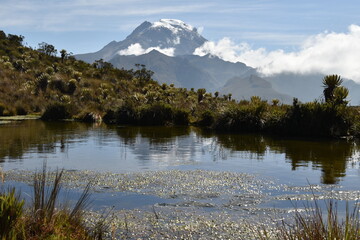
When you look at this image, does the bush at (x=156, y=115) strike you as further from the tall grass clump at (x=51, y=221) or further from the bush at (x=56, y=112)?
the tall grass clump at (x=51, y=221)

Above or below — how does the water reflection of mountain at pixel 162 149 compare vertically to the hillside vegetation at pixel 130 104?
below

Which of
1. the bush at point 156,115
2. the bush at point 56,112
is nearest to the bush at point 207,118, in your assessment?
the bush at point 156,115

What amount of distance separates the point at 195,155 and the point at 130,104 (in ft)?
69.8

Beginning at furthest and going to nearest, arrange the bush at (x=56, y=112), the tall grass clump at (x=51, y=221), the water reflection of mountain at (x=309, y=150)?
the bush at (x=56, y=112) < the water reflection of mountain at (x=309, y=150) < the tall grass clump at (x=51, y=221)

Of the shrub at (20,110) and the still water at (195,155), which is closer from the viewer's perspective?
the still water at (195,155)

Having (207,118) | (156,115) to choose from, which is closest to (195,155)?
(207,118)

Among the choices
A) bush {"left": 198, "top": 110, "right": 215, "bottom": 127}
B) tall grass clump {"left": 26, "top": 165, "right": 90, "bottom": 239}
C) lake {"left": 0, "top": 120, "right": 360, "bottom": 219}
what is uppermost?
bush {"left": 198, "top": 110, "right": 215, "bottom": 127}

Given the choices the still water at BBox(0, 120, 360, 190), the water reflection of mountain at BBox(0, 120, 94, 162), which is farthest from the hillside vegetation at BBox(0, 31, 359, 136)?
the water reflection of mountain at BBox(0, 120, 94, 162)

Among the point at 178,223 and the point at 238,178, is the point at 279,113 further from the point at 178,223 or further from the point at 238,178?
the point at 178,223

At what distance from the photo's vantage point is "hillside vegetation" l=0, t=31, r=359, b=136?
1067 inches

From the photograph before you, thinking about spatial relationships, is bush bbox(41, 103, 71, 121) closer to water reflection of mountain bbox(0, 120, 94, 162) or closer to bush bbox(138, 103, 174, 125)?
bush bbox(138, 103, 174, 125)

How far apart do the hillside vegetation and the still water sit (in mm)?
2598

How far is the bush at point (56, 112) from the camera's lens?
41.9 metres

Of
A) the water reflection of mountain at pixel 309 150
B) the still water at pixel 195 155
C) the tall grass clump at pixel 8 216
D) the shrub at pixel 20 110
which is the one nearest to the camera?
the tall grass clump at pixel 8 216
